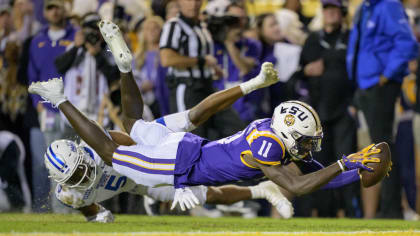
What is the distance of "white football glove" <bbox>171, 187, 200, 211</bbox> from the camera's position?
6.17 metres

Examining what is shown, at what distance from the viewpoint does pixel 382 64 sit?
334 inches

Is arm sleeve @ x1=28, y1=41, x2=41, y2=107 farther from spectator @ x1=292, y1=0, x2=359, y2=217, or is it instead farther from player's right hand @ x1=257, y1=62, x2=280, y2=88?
player's right hand @ x1=257, y1=62, x2=280, y2=88

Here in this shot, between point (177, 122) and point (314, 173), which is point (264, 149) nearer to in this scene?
point (314, 173)

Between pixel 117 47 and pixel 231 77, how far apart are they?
2450 millimetres

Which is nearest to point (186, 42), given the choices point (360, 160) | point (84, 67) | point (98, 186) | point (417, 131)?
point (84, 67)

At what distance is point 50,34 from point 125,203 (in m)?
2.06

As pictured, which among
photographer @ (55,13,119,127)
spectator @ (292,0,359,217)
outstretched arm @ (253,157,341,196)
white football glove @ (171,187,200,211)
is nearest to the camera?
outstretched arm @ (253,157,341,196)

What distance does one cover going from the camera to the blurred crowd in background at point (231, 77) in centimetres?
844

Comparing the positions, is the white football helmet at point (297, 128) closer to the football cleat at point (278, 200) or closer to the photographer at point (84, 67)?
the football cleat at point (278, 200)

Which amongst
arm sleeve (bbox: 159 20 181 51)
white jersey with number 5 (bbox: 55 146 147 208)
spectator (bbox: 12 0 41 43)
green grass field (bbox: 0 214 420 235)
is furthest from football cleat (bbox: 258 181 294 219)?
spectator (bbox: 12 0 41 43)

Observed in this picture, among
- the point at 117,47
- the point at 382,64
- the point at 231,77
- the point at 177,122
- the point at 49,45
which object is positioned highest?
the point at 117,47

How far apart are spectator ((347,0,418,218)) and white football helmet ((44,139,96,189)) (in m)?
3.01

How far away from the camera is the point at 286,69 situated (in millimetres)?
9531

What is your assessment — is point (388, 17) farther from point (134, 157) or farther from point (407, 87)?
point (134, 157)
